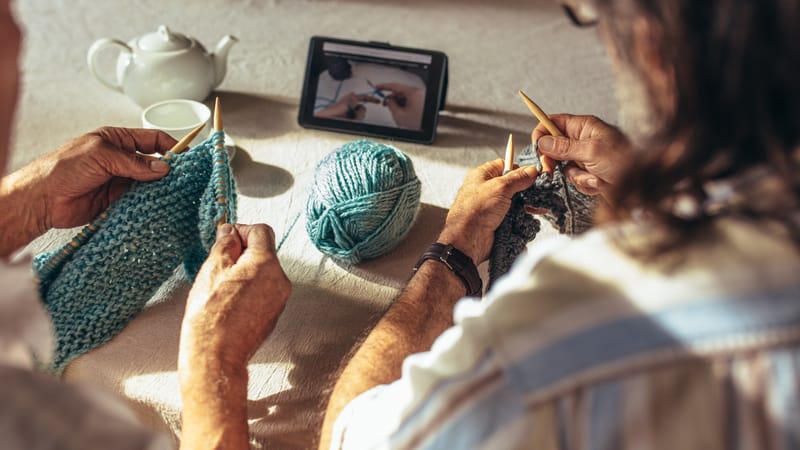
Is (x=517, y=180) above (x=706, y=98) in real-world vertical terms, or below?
below

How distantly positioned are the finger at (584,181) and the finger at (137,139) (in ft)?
1.81

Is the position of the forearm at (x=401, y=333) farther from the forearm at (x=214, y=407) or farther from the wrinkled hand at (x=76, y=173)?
the wrinkled hand at (x=76, y=173)

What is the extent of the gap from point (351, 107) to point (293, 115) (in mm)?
124

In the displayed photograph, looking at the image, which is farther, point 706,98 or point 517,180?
point 517,180

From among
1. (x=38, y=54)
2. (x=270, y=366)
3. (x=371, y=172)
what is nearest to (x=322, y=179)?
(x=371, y=172)

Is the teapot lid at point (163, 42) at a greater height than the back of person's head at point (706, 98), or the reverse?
the back of person's head at point (706, 98)

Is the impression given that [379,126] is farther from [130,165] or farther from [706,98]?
[706,98]

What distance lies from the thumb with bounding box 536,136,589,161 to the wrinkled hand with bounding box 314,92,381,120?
1.12ft

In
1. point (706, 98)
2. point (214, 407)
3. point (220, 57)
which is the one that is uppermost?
point (706, 98)

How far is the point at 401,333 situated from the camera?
2.74ft

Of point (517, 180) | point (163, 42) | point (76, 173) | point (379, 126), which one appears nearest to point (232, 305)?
point (76, 173)

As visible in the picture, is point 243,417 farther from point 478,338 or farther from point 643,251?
point 643,251

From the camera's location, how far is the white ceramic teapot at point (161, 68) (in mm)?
1272

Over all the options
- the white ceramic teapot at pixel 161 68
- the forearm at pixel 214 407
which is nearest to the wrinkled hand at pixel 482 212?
the forearm at pixel 214 407
